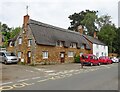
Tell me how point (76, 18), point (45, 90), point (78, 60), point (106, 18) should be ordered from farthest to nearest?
1. point (76, 18)
2. point (106, 18)
3. point (78, 60)
4. point (45, 90)

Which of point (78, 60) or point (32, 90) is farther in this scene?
point (78, 60)

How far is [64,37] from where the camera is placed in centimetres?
4609

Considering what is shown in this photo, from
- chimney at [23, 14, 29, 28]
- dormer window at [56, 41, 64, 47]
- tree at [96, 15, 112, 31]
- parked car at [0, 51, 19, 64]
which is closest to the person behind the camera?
parked car at [0, 51, 19, 64]

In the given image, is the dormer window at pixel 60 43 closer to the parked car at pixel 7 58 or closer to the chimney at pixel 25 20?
the chimney at pixel 25 20

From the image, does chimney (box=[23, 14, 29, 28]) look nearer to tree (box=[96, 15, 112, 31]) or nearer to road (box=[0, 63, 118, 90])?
road (box=[0, 63, 118, 90])

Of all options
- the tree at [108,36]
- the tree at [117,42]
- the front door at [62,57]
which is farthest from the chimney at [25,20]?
the tree at [117,42]

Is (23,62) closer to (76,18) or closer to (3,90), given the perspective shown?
(3,90)

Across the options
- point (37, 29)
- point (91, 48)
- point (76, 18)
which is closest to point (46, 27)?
point (37, 29)

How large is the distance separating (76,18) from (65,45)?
5051cm

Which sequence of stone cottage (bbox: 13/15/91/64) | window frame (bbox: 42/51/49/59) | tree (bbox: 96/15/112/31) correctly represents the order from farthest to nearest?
tree (bbox: 96/15/112/31)
window frame (bbox: 42/51/49/59)
stone cottage (bbox: 13/15/91/64)

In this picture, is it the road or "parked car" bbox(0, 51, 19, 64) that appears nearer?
the road

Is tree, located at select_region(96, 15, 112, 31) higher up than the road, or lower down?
higher up

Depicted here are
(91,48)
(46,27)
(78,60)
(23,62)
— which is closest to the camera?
(23,62)

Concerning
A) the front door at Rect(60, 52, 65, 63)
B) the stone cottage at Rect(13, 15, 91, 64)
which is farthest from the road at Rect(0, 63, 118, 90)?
the front door at Rect(60, 52, 65, 63)
